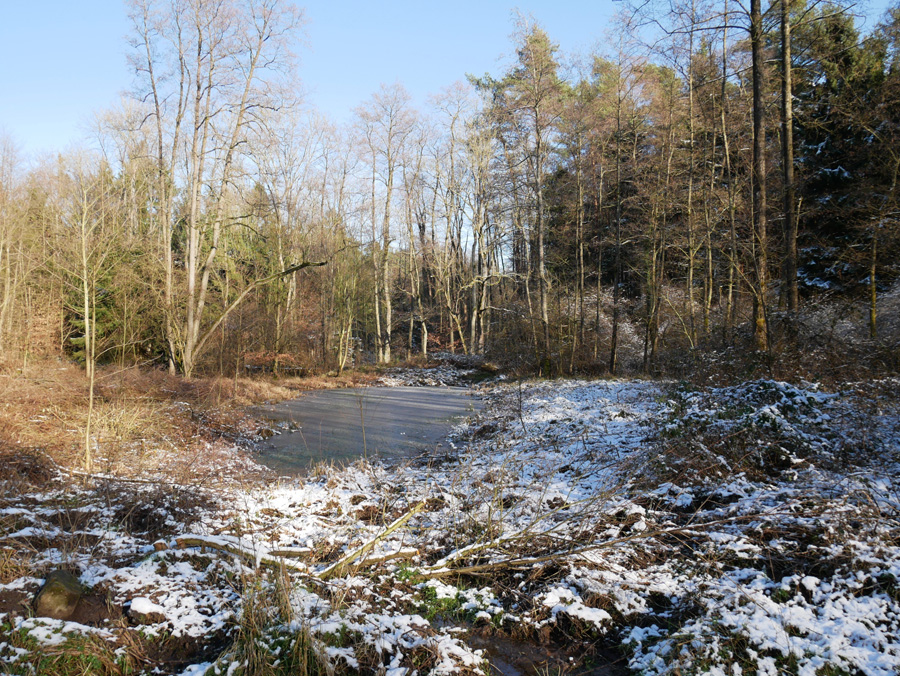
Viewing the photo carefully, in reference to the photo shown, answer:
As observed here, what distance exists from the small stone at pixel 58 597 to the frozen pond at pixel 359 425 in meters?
3.45

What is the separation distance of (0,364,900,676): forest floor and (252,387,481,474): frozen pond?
2.20m

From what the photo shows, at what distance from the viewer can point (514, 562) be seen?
4.57 m

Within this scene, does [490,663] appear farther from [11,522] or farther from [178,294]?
[178,294]

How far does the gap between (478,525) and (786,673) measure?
9.63 feet

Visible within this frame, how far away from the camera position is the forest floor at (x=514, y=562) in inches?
129

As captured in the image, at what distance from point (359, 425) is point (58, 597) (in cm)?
977

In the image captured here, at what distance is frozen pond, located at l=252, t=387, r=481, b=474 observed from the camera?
32.4 ft

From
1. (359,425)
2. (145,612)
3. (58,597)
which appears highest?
(58,597)

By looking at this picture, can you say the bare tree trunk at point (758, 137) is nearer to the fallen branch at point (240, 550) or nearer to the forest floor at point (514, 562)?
the forest floor at point (514, 562)

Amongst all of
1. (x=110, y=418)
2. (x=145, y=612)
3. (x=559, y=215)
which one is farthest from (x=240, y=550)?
(x=559, y=215)

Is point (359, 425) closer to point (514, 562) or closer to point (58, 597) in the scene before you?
point (514, 562)

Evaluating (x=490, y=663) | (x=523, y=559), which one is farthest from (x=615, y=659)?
(x=523, y=559)

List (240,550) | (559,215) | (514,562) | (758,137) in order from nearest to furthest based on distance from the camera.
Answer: (240,550), (514,562), (758,137), (559,215)

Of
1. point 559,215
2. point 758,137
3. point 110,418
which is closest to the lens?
point 110,418
